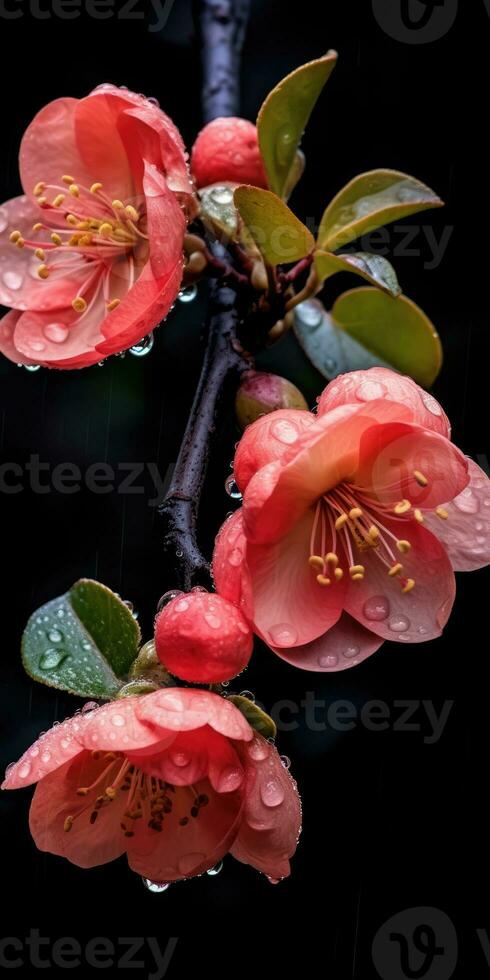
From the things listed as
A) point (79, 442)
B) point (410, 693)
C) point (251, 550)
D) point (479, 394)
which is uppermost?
point (251, 550)

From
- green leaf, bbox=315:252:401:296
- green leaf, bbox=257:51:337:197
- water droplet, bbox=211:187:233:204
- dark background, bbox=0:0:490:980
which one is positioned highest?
green leaf, bbox=257:51:337:197

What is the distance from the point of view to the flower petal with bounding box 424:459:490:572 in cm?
103

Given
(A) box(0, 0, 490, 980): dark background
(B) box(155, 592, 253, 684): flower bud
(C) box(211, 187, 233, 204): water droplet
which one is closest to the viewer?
(B) box(155, 592, 253, 684): flower bud

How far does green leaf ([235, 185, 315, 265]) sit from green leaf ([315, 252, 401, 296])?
6cm

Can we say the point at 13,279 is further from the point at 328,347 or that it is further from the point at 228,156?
the point at 328,347

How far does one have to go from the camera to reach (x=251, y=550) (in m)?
0.98

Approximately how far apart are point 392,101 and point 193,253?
0.96 metres

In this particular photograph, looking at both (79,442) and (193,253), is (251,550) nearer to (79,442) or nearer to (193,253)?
(193,253)

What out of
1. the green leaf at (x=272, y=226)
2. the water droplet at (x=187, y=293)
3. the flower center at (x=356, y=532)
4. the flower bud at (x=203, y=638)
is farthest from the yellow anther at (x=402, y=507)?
the water droplet at (x=187, y=293)

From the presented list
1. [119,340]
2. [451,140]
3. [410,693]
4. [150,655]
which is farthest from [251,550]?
[451,140]

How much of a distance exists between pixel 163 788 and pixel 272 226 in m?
0.62

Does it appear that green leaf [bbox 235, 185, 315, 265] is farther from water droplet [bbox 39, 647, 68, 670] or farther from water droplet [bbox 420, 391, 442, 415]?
water droplet [bbox 39, 647, 68, 670]

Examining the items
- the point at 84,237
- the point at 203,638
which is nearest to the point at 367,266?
the point at 84,237

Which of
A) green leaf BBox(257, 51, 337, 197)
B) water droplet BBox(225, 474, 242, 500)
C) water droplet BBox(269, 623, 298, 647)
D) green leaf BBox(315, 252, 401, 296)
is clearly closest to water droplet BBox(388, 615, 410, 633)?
water droplet BBox(269, 623, 298, 647)
